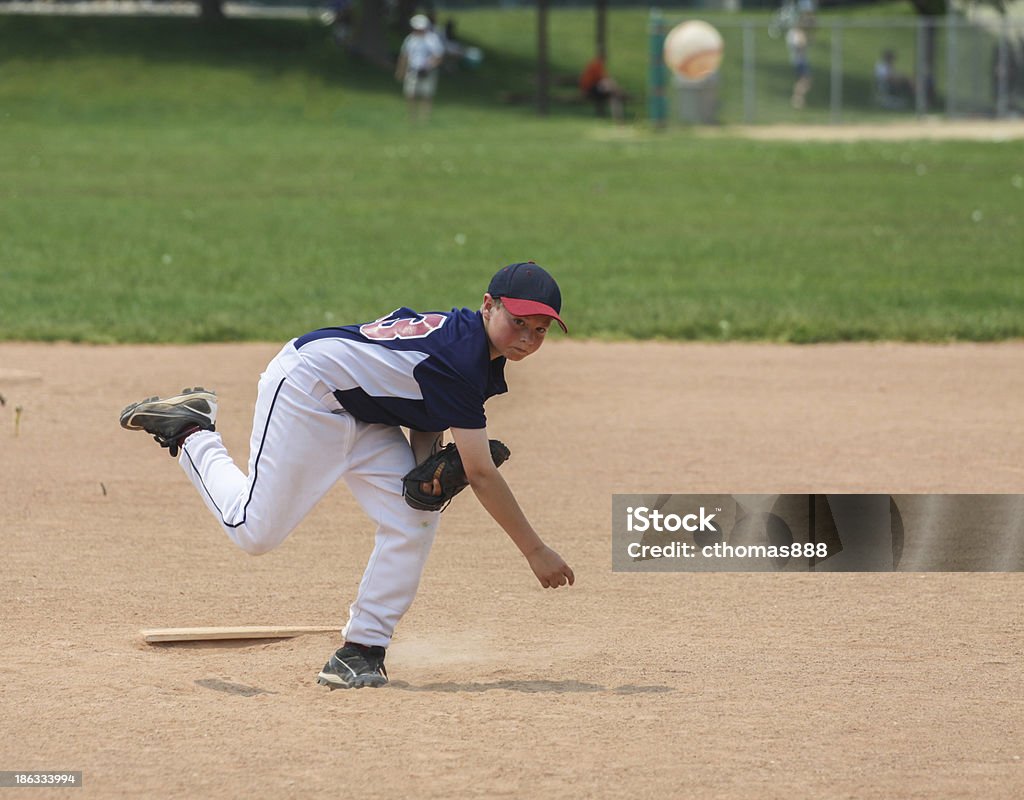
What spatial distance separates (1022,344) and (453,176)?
11449mm

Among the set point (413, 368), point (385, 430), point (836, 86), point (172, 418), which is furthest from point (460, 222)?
point (836, 86)

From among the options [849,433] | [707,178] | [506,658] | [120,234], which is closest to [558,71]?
[707,178]

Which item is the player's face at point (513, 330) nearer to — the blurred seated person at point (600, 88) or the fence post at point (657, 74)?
the fence post at point (657, 74)

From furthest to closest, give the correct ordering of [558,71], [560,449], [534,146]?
[558,71] → [534,146] → [560,449]

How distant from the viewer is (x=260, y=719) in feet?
15.5

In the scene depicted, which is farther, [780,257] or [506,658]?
[780,257]

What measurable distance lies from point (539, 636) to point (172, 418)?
5.11 feet

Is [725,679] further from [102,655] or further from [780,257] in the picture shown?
[780,257]

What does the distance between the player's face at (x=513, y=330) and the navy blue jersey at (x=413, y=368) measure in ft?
0.17

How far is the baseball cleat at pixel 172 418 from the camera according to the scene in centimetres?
558

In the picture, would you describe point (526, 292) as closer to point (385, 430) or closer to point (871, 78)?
point (385, 430)

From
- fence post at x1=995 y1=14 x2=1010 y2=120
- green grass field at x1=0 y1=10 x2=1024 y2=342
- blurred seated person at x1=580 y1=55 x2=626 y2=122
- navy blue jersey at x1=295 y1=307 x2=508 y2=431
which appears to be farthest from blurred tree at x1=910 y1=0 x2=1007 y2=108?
navy blue jersey at x1=295 y1=307 x2=508 y2=431

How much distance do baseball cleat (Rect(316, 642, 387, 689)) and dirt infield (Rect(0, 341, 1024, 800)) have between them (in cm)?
8

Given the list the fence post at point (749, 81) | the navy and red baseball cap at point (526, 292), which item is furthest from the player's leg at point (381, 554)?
the fence post at point (749, 81)
